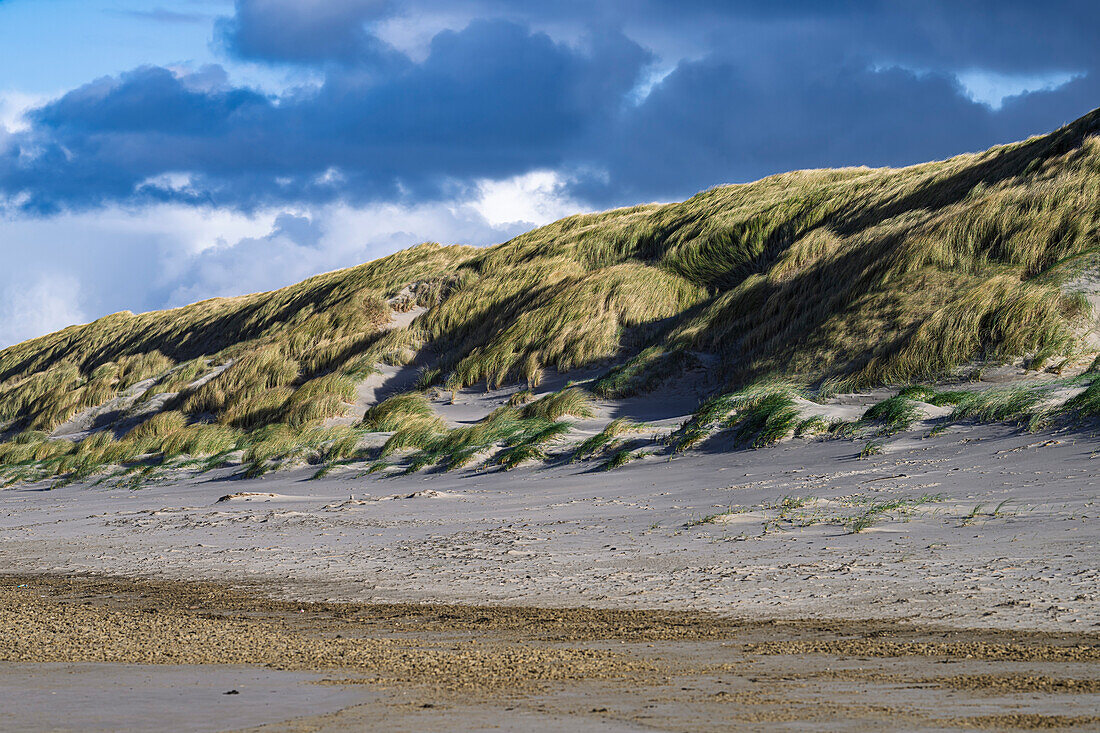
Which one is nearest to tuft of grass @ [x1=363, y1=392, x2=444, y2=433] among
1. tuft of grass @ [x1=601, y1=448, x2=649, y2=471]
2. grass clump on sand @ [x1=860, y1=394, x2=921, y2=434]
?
tuft of grass @ [x1=601, y1=448, x2=649, y2=471]

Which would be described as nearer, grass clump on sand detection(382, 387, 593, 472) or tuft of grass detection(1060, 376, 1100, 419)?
tuft of grass detection(1060, 376, 1100, 419)

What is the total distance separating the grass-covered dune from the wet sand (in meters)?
7.98

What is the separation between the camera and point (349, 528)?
25.4 feet

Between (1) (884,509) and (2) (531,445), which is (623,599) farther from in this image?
(2) (531,445)

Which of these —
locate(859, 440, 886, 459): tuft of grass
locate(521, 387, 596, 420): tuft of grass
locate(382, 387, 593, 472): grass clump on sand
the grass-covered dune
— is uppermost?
the grass-covered dune

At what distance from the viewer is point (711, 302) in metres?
16.8

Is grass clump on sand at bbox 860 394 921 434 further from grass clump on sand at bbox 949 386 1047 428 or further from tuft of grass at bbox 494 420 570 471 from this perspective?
tuft of grass at bbox 494 420 570 471

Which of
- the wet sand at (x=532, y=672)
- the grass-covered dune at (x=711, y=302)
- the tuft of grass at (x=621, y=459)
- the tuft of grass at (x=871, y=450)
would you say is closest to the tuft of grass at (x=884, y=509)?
the tuft of grass at (x=871, y=450)

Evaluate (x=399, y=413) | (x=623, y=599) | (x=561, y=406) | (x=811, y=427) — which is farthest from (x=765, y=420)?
(x=399, y=413)

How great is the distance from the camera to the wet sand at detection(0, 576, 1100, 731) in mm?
2787

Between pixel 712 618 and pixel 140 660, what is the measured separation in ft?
7.82

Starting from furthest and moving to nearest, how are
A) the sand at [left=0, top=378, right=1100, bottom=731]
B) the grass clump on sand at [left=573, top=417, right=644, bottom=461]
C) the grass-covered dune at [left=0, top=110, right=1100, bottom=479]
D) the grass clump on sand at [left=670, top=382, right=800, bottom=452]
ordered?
the grass-covered dune at [left=0, top=110, right=1100, bottom=479] < the grass clump on sand at [left=573, top=417, right=644, bottom=461] < the grass clump on sand at [left=670, top=382, right=800, bottom=452] < the sand at [left=0, top=378, right=1100, bottom=731]

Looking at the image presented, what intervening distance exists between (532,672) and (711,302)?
13.8 m

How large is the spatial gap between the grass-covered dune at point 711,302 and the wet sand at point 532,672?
798 cm
